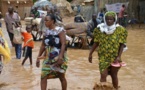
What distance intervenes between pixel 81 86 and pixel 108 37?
140cm

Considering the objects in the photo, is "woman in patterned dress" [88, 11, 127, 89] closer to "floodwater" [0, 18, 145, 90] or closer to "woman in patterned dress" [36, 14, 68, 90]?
"woman in patterned dress" [36, 14, 68, 90]

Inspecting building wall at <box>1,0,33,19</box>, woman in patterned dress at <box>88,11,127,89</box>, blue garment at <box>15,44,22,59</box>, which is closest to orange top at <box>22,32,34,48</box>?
blue garment at <box>15,44,22,59</box>

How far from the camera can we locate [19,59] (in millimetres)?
9922

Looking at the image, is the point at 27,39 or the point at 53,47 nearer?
the point at 53,47

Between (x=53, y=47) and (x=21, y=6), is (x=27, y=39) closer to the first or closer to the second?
(x=53, y=47)

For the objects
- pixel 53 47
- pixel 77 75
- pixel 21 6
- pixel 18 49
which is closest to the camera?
pixel 53 47

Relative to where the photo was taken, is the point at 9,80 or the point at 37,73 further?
the point at 37,73

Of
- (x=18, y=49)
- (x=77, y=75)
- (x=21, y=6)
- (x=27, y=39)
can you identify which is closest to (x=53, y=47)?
(x=77, y=75)

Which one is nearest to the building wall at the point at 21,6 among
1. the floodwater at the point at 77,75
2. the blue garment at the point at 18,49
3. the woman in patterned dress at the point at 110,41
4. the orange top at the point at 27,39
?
the floodwater at the point at 77,75

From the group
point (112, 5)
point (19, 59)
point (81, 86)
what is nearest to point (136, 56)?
point (19, 59)

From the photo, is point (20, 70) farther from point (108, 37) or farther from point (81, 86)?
point (108, 37)

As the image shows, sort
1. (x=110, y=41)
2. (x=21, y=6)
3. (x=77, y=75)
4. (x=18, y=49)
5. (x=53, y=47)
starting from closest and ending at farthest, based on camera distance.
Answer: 1. (x=53, y=47)
2. (x=110, y=41)
3. (x=77, y=75)
4. (x=18, y=49)
5. (x=21, y=6)

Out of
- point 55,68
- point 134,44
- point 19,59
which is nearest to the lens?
point 55,68

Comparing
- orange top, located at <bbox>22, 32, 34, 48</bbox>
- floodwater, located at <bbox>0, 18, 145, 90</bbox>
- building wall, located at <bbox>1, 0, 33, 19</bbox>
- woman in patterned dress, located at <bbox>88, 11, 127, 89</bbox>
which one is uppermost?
woman in patterned dress, located at <bbox>88, 11, 127, 89</bbox>
